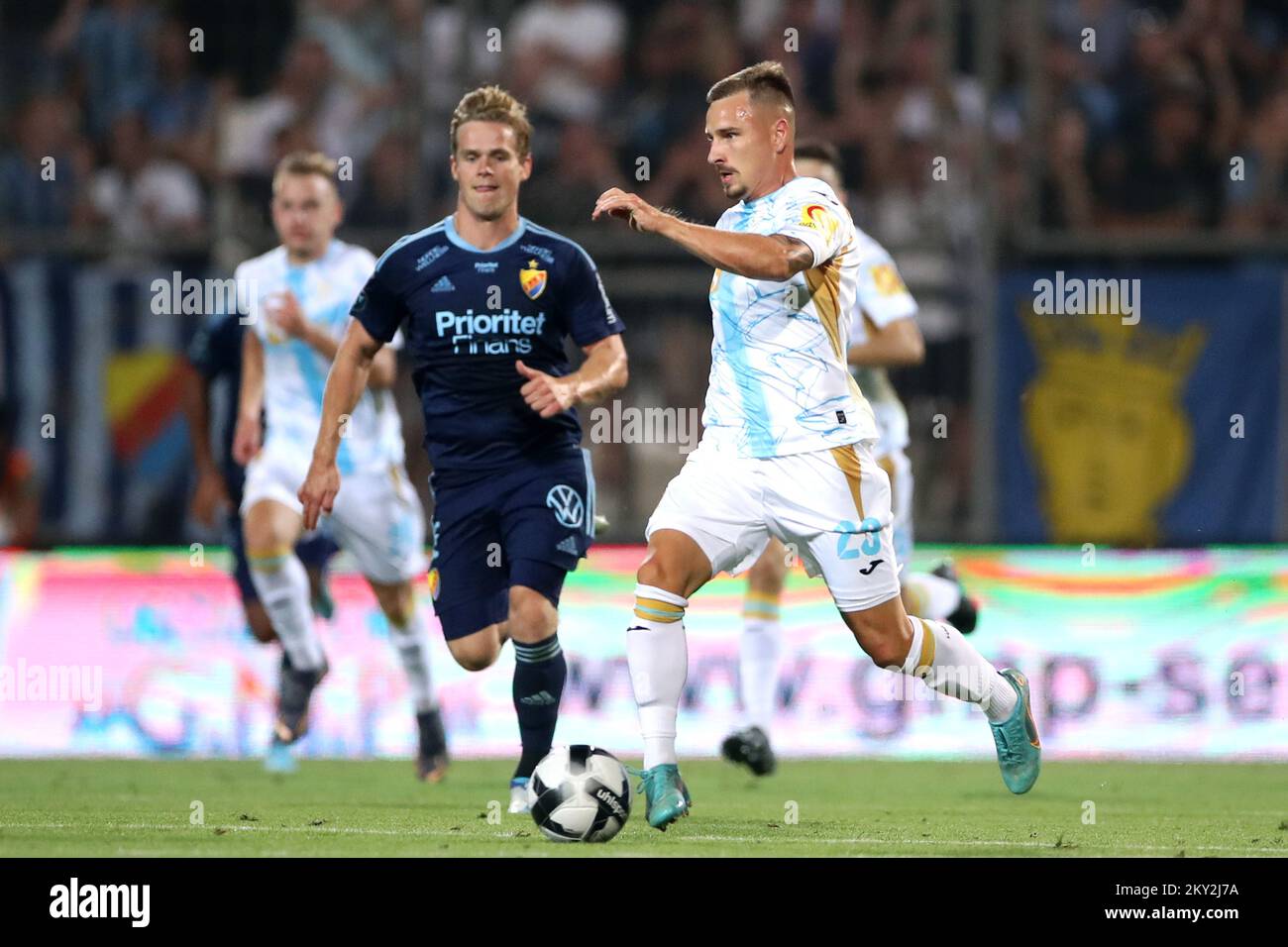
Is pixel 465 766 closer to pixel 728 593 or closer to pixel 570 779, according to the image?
pixel 728 593

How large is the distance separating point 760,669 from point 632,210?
358cm

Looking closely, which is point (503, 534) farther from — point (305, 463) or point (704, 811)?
point (305, 463)

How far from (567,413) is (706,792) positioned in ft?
5.93

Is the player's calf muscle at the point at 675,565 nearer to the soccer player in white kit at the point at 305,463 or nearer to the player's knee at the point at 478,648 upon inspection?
the player's knee at the point at 478,648

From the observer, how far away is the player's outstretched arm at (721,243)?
20.2 feet

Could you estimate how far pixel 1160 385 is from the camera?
12.6 meters

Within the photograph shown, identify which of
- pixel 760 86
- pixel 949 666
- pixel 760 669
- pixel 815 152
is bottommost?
pixel 760 669

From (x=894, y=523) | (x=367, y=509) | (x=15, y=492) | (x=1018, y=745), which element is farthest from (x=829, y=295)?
(x=15, y=492)

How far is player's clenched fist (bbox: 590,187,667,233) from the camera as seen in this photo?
612 centimetres

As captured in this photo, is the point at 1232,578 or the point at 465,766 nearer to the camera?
the point at 465,766

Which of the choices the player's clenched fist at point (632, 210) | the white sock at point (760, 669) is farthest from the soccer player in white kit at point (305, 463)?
the player's clenched fist at point (632, 210)

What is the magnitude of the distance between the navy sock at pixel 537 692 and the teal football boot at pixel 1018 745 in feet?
5.00

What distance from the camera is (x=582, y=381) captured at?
7.19m
